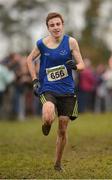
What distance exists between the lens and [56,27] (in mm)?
10719

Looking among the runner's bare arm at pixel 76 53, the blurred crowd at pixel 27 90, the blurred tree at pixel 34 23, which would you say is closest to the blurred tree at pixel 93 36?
the blurred tree at pixel 34 23

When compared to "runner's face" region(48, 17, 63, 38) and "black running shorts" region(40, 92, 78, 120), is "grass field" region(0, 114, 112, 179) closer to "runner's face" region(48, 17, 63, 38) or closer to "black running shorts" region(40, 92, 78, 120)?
"black running shorts" region(40, 92, 78, 120)

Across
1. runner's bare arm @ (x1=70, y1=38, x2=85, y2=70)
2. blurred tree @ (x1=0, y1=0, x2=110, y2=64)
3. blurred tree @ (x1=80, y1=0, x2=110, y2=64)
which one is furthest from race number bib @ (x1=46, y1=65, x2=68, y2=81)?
blurred tree @ (x1=80, y1=0, x2=110, y2=64)

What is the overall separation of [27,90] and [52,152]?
1117 cm

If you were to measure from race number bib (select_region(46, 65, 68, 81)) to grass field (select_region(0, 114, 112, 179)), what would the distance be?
141 centimetres

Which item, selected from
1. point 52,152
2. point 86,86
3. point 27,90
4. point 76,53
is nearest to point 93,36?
point 86,86

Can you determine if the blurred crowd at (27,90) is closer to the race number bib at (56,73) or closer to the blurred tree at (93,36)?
the race number bib at (56,73)

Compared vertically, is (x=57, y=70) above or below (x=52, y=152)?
above

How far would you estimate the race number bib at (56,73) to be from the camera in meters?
10.7

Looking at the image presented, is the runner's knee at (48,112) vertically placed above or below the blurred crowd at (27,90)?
above

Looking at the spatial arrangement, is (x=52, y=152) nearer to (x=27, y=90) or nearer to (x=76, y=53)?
(x=76, y=53)

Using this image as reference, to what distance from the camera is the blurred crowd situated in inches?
911

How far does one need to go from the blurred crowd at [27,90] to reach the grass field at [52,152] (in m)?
1.81

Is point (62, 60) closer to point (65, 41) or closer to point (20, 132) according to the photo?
point (65, 41)
